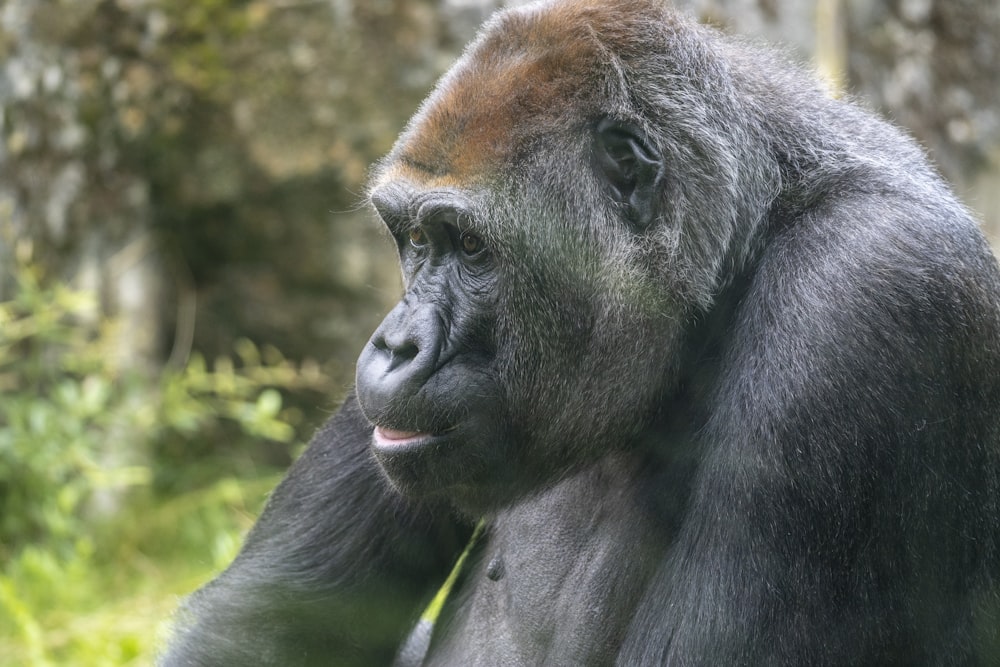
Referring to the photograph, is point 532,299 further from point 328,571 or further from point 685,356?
point 328,571

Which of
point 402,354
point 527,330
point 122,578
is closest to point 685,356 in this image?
point 527,330

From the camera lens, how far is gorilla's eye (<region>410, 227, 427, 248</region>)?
3.53m

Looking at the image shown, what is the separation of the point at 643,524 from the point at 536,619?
47cm

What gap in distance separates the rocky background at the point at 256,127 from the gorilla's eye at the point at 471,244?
416cm

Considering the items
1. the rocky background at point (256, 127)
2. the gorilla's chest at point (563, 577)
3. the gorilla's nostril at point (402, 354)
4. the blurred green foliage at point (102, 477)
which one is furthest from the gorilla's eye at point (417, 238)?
the rocky background at point (256, 127)

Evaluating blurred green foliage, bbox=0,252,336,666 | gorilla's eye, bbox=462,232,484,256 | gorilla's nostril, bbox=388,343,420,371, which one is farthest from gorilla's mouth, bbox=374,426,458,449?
blurred green foliage, bbox=0,252,336,666

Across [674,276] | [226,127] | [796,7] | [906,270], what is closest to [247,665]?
[674,276]

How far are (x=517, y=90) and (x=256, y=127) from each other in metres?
4.78

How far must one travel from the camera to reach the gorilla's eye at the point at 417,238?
3534 mm

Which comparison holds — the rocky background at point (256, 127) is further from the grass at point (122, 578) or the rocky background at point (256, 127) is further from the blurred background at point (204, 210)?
the grass at point (122, 578)

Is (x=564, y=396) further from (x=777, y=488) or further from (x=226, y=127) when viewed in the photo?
(x=226, y=127)

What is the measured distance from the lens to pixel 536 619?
367 centimetres

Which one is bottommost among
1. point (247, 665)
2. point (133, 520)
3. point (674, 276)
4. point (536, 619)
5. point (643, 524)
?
point (133, 520)

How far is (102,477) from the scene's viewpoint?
655cm
